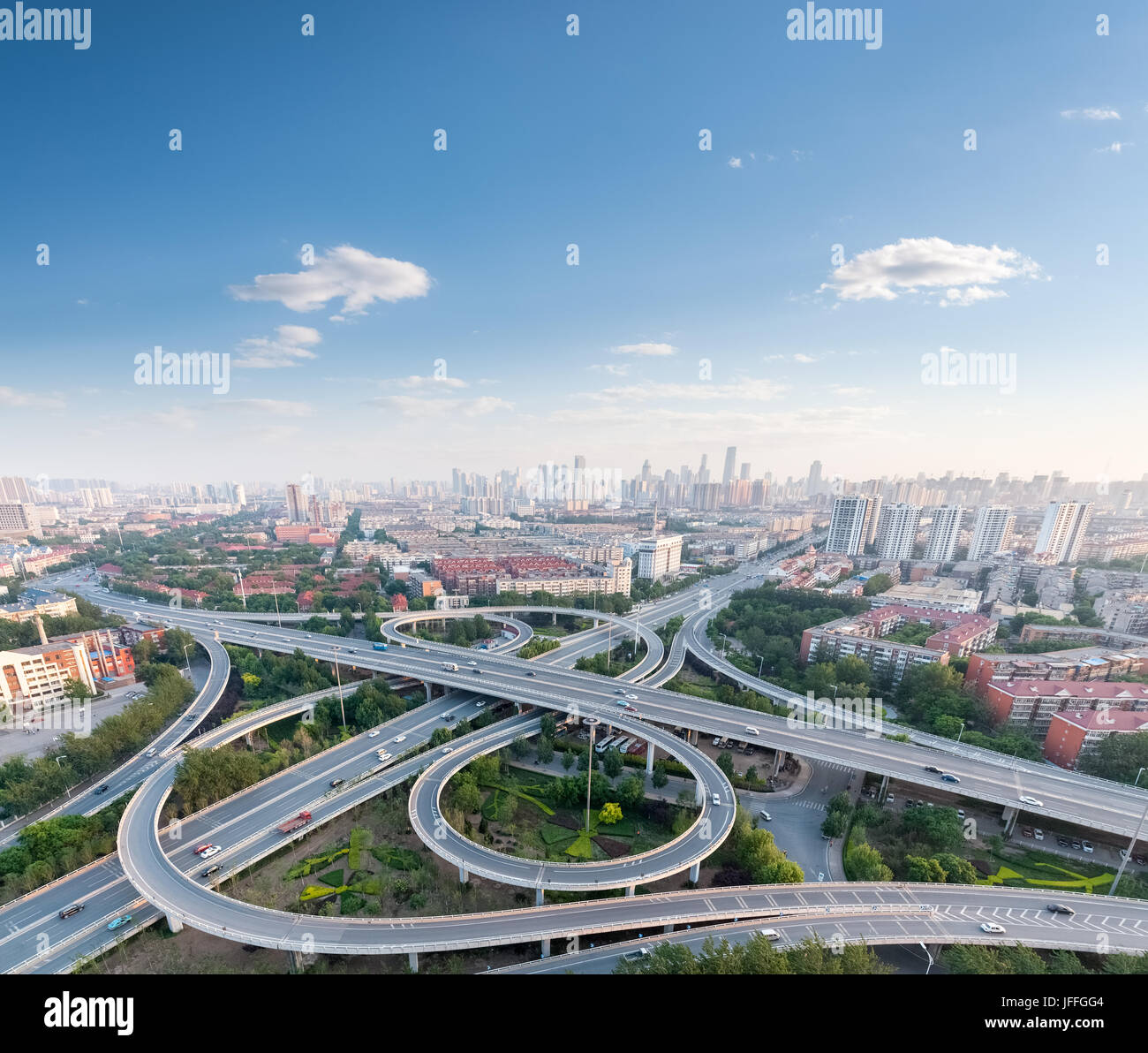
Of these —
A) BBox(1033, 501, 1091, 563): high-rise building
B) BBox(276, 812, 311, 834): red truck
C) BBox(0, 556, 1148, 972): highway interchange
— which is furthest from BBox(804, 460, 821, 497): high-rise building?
BBox(276, 812, 311, 834): red truck

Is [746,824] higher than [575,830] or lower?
higher

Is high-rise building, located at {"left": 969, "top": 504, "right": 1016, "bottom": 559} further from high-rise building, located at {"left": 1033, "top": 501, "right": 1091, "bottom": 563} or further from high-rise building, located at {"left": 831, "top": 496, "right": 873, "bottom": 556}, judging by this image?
high-rise building, located at {"left": 831, "top": 496, "right": 873, "bottom": 556}
